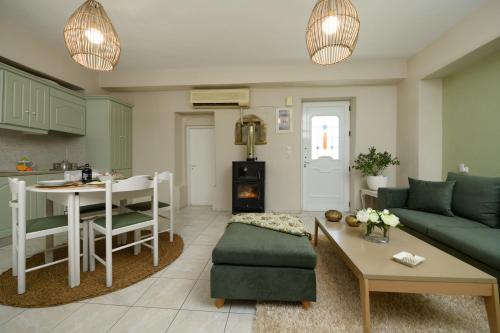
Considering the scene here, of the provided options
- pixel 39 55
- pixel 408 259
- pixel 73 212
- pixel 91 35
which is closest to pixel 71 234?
pixel 73 212

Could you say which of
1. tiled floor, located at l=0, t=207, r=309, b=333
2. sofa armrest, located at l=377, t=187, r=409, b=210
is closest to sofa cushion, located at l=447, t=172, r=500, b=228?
sofa armrest, located at l=377, t=187, r=409, b=210

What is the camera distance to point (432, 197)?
2334 mm

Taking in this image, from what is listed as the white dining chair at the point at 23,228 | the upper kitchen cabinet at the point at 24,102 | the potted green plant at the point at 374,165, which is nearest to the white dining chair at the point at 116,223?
the white dining chair at the point at 23,228

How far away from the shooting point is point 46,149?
10.8 ft

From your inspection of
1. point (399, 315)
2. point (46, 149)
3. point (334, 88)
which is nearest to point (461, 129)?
point (334, 88)

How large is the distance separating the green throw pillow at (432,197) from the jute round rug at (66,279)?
2692 mm

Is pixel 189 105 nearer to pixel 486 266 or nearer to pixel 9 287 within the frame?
pixel 9 287

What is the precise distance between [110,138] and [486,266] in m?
4.61

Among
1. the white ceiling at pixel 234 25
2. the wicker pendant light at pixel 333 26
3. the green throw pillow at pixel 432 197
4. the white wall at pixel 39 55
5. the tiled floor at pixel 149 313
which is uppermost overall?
the white ceiling at pixel 234 25

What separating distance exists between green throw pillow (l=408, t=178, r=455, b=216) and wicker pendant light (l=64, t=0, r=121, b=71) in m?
3.39

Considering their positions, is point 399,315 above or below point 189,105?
below

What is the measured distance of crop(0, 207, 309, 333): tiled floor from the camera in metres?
1.27

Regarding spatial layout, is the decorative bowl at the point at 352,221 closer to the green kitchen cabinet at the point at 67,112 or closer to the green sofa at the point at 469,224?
the green sofa at the point at 469,224

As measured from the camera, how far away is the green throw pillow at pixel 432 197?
2258 millimetres
